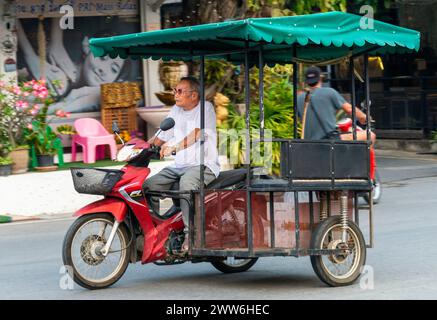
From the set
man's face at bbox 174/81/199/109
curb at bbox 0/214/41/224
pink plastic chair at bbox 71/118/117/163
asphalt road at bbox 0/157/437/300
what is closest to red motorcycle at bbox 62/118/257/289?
asphalt road at bbox 0/157/437/300

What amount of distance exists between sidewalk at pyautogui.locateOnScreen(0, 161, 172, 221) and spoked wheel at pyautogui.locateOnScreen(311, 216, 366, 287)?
A: 6.21 meters

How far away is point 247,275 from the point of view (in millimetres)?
8945

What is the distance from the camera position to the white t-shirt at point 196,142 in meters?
8.41

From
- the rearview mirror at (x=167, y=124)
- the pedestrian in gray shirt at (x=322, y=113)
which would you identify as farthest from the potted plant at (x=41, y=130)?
the rearview mirror at (x=167, y=124)

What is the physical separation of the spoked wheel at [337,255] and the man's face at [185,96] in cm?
151

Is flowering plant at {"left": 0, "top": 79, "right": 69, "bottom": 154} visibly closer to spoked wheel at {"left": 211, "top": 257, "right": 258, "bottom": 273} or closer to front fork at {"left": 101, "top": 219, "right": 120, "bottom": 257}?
spoked wheel at {"left": 211, "top": 257, "right": 258, "bottom": 273}

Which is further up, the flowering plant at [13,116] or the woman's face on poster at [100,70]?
the woman's face on poster at [100,70]

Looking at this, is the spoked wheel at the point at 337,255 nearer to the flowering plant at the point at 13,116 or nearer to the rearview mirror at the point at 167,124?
the rearview mirror at the point at 167,124

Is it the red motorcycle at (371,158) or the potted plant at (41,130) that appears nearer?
the red motorcycle at (371,158)

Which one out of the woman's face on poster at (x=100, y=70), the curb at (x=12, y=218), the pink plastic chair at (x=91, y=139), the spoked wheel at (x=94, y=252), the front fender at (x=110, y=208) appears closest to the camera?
the spoked wheel at (x=94, y=252)

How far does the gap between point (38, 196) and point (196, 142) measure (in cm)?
573

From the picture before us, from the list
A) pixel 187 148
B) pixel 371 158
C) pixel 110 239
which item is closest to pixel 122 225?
pixel 110 239

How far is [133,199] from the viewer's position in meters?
8.16
